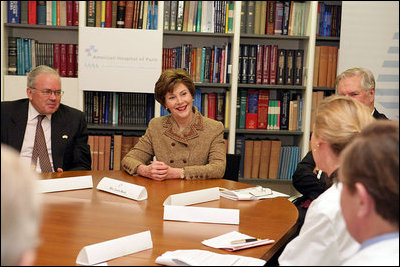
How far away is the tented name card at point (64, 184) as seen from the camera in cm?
243

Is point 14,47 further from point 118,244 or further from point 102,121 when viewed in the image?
point 118,244

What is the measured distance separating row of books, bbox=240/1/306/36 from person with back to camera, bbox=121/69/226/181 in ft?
5.09

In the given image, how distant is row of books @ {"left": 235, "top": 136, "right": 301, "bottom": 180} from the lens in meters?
4.72

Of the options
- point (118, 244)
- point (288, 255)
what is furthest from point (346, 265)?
point (118, 244)

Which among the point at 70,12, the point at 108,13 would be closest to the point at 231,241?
the point at 108,13

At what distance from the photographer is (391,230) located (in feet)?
3.70

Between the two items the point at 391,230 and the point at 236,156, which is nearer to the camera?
the point at 391,230

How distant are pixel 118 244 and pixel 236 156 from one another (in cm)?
177

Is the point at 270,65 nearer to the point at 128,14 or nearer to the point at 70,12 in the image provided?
the point at 128,14

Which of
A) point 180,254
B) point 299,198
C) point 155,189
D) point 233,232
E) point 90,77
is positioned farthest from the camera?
point 90,77

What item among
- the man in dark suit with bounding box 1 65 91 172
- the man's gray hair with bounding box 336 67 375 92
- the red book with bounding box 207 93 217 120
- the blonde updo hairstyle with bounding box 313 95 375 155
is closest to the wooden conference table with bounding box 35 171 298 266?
the blonde updo hairstyle with bounding box 313 95 375 155

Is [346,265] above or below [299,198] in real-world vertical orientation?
above

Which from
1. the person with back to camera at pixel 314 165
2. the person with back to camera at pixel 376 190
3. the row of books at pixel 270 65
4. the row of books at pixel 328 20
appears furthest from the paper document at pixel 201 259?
the row of books at pixel 328 20

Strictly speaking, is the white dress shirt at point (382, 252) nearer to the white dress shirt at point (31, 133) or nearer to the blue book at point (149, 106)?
the white dress shirt at point (31, 133)
